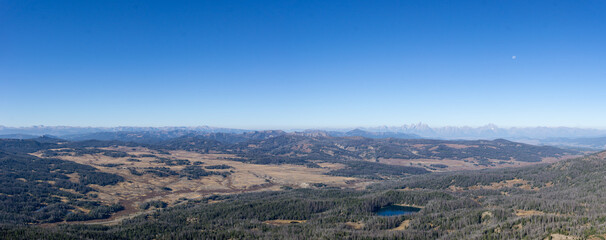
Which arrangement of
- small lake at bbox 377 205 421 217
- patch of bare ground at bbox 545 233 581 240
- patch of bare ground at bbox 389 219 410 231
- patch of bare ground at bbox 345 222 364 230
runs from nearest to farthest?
patch of bare ground at bbox 545 233 581 240, patch of bare ground at bbox 389 219 410 231, patch of bare ground at bbox 345 222 364 230, small lake at bbox 377 205 421 217

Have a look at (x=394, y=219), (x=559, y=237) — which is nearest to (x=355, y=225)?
(x=394, y=219)

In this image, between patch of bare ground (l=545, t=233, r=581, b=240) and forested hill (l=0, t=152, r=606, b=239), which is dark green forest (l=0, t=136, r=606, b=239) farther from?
patch of bare ground (l=545, t=233, r=581, b=240)

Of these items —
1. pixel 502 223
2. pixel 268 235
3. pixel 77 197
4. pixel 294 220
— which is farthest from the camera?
pixel 77 197

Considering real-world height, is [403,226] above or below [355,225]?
above

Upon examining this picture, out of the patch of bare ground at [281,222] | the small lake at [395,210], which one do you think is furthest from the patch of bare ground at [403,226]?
the patch of bare ground at [281,222]

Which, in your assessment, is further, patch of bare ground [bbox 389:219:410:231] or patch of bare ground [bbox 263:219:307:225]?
patch of bare ground [bbox 263:219:307:225]

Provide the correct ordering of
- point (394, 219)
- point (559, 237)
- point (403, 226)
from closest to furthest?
point (559, 237), point (403, 226), point (394, 219)

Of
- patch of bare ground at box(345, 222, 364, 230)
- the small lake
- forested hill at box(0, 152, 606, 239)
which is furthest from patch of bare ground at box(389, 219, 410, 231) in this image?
the small lake

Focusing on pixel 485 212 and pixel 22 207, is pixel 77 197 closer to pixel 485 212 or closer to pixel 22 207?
pixel 22 207

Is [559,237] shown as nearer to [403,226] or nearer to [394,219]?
[403,226]

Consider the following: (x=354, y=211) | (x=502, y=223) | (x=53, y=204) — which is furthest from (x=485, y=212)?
(x=53, y=204)

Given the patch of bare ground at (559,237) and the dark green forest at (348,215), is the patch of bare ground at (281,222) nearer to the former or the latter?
the dark green forest at (348,215)
